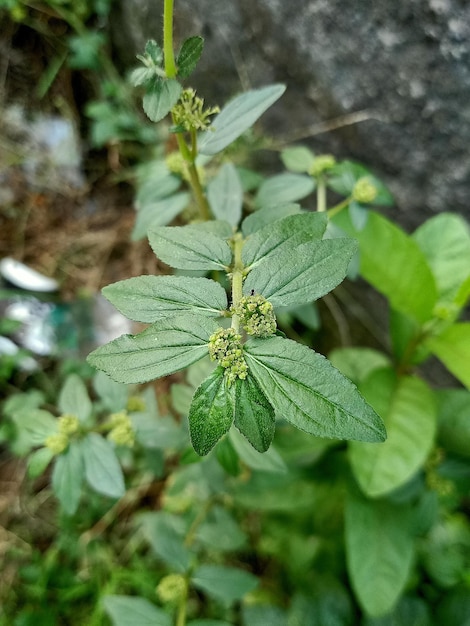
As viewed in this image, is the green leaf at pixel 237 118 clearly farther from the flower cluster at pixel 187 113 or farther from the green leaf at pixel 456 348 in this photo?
the green leaf at pixel 456 348

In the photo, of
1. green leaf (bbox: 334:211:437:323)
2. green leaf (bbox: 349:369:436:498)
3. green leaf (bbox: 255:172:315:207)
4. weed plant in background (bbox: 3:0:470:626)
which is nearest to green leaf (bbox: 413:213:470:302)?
weed plant in background (bbox: 3:0:470:626)

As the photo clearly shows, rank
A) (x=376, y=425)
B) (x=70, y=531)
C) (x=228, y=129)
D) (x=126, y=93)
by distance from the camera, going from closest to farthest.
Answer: (x=376, y=425)
(x=228, y=129)
(x=70, y=531)
(x=126, y=93)

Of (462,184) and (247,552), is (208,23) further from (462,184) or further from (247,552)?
(247,552)

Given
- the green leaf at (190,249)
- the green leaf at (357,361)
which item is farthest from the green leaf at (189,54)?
the green leaf at (357,361)

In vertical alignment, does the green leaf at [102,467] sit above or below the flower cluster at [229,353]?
below

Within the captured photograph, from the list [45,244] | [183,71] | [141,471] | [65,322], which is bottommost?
[141,471]

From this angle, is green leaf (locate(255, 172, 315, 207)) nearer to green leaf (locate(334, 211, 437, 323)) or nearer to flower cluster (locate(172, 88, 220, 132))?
green leaf (locate(334, 211, 437, 323))

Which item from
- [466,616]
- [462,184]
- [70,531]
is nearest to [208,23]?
[462,184]
